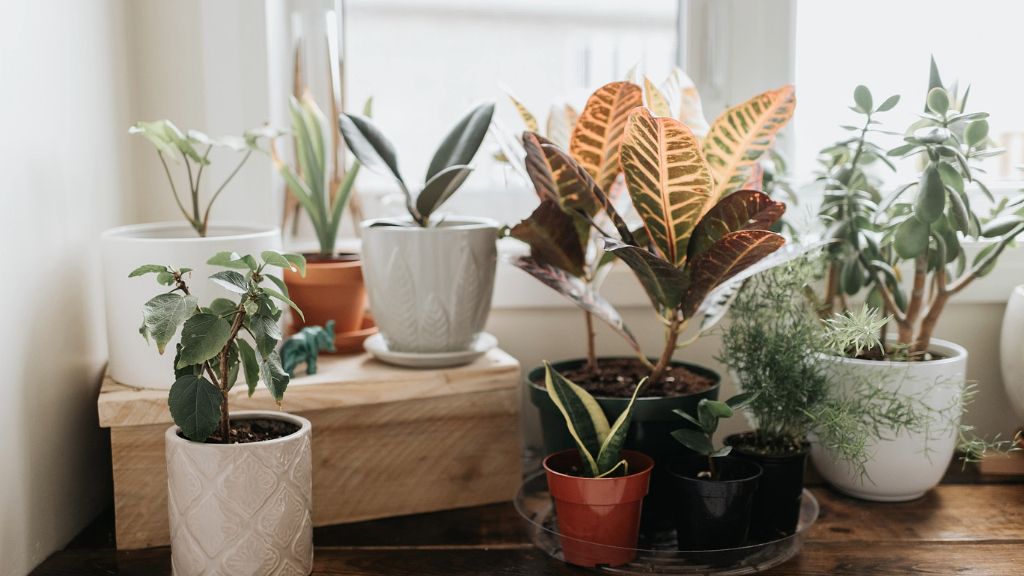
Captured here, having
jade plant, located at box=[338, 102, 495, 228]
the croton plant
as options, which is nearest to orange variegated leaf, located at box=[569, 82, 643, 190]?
the croton plant

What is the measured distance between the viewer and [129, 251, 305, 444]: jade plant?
0.77 m

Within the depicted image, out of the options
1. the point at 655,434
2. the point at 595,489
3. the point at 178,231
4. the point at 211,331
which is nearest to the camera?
the point at 211,331

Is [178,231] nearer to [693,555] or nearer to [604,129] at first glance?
[604,129]

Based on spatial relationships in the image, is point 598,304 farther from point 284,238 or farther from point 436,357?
point 284,238

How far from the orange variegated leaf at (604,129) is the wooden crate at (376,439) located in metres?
0.25

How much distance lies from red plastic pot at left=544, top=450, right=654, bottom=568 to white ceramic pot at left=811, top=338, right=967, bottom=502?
30cm

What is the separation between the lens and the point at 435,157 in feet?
3.43

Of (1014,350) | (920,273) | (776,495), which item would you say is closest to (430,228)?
(776,495)

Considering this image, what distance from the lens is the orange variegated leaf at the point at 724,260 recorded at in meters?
0.88

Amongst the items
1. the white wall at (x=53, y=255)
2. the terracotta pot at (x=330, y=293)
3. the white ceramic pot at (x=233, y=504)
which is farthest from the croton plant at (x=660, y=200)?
the white wall at (x=53, y=255)

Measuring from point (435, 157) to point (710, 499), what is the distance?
0.48m

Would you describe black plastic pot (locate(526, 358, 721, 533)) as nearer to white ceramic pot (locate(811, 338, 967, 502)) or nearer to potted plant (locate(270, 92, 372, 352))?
white ceramic pot (locate(811, 338, 967, 502))

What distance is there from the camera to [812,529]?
1.02 meters

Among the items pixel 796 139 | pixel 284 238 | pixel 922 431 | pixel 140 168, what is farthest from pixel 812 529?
pixel 140 168
